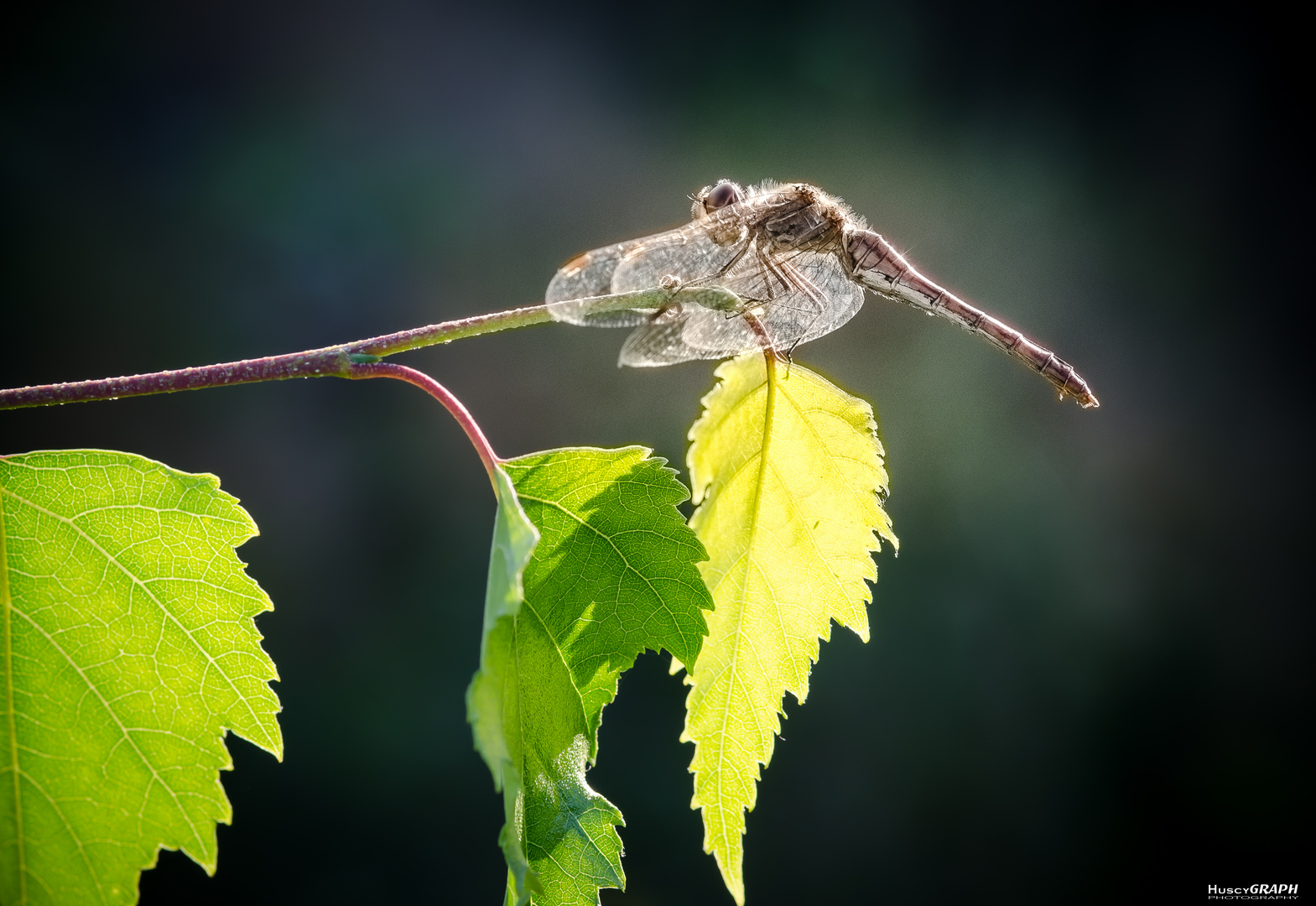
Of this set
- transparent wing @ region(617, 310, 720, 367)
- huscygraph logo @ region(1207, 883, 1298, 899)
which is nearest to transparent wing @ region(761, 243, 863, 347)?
transparent wing @ region(617, 310, 720, 367)

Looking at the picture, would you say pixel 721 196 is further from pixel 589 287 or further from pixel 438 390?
pixel 438 390

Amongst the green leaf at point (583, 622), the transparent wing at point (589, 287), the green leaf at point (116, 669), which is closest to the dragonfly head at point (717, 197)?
the transparent wing at point (589, 287)

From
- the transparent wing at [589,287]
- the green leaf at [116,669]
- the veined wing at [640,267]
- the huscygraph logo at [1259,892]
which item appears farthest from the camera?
the huscygraph logo at [1259,892]

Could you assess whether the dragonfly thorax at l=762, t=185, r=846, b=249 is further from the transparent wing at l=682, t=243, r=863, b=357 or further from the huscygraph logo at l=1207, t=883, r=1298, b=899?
the huscygraph logo at l=1207, t=883, r=1298, b=899

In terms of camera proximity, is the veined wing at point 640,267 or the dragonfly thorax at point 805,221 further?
the dragonfly thorax at point 805,221

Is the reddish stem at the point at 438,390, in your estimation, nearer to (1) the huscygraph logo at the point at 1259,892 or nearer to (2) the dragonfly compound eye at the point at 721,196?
(2) the dragonfly compound eye at the point at 721,196

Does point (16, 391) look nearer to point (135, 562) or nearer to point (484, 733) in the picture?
point (135, 562)

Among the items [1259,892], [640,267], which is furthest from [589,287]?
[1259,892]
